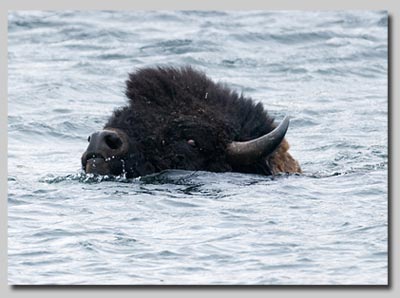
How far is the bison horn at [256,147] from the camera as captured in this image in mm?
12594

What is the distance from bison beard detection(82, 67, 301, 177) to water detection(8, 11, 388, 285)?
16cm

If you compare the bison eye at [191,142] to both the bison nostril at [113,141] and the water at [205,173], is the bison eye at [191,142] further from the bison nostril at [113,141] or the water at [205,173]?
the bison nostril at [113,141]

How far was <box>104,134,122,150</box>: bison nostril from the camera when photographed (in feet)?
40.4

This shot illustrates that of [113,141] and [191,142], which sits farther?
[191,142]

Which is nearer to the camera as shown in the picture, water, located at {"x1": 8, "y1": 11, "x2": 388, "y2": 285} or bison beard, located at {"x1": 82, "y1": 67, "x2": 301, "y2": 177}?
water, located at {"x1": 8, "y1": 11, "x2": 388, "y2": 285}

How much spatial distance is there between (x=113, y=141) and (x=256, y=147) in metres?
1.36

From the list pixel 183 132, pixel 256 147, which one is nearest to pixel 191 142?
pixel 183 132

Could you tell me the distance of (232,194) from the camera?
1213 centimetres

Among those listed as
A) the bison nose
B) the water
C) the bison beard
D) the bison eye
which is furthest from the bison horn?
the bison nose

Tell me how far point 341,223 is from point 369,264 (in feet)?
4.37

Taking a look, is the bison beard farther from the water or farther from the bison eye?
the water

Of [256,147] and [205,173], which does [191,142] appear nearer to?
[205,173]

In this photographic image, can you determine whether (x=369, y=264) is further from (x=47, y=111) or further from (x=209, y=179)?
(x=47, y=111)

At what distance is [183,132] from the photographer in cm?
1274
